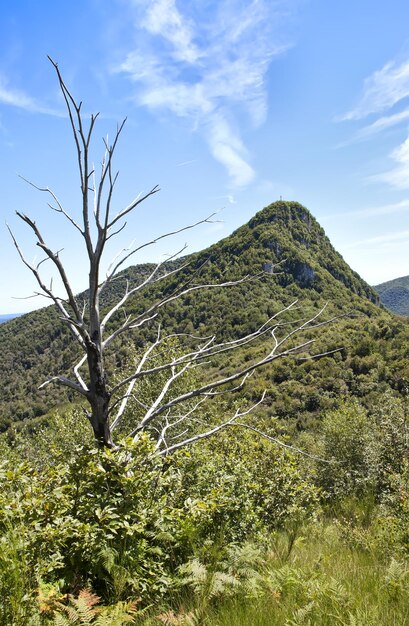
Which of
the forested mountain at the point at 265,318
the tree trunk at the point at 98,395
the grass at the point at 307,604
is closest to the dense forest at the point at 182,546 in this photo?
the grass at the point at 307,604

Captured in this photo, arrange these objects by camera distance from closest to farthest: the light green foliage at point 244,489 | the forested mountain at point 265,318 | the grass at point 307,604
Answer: the grass at point 307,604 → the light green foliage at point 244,489 → the forested mountain at point 265,318

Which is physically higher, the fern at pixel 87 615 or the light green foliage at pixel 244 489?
the fern at pixel 87 615

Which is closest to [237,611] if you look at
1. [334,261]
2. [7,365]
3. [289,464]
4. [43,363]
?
[289,464]

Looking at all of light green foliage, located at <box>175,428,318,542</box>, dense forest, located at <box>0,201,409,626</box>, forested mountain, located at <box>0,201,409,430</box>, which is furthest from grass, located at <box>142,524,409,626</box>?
forested mountain, located at <box>0,201,409,430</box>

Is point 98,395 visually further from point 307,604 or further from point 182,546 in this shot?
point 307,604

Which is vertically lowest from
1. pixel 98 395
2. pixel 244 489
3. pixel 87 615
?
pixel 244 489

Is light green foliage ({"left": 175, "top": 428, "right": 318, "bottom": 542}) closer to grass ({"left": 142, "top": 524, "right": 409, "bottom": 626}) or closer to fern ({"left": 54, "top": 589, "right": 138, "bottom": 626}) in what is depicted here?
grass ({"left": 142, "top": 524, "right": 409, "bottom": 626})

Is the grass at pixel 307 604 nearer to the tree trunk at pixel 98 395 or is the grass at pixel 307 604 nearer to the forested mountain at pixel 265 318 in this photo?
the tree trunk at pixel 98 395

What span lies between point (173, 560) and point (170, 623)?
845mm

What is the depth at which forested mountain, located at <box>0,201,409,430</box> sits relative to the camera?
69062 millimetres

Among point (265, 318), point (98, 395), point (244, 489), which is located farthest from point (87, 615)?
point (265, 318)

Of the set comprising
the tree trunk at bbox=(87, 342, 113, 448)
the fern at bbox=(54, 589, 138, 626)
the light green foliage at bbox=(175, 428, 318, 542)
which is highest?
the tree trunk at bbox=(87, 342, 113, 448)

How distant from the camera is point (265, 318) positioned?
122250 millimetres

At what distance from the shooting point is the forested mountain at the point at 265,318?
6906 cm
